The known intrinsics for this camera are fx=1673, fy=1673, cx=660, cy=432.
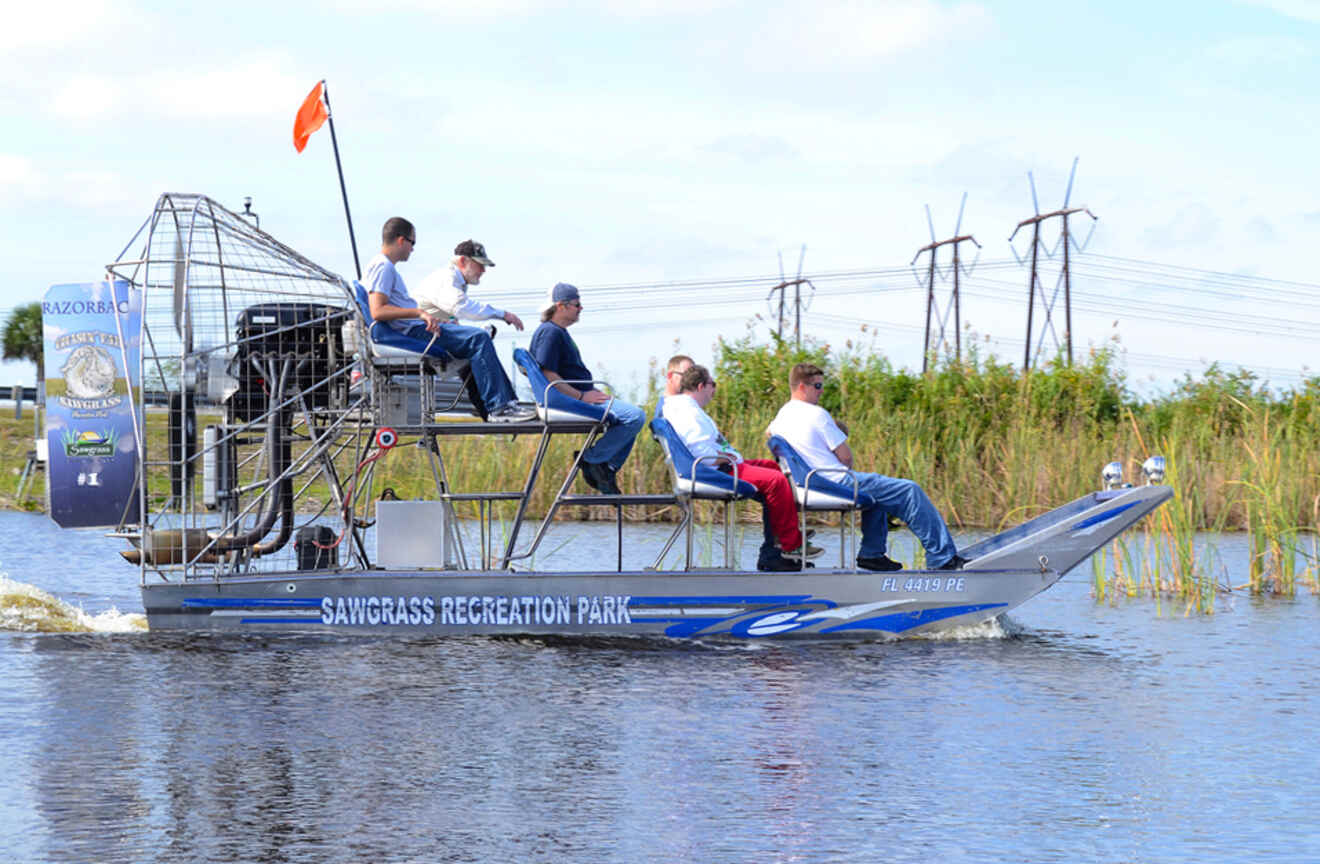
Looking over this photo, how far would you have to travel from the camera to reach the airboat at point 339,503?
1155 centimetres

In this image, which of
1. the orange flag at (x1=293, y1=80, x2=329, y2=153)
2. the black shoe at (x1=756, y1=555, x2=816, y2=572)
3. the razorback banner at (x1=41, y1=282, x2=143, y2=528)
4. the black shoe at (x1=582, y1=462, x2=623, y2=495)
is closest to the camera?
the razorback banner at (x1=41, y1=282, x2=143, y2=528)

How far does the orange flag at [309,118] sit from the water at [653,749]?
4.09 meters

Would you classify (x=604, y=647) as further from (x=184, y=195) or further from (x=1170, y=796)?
(x=1170, y=796)

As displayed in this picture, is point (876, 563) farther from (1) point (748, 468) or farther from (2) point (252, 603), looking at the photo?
(2) point (252, 603)

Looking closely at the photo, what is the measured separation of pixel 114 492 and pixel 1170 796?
736 centimetres

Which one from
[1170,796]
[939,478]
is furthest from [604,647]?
[939,478]

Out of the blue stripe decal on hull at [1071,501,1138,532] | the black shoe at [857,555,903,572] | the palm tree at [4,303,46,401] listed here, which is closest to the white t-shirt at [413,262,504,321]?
the black shoe at [857,555,903,572]

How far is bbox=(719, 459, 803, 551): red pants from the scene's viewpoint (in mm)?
11930

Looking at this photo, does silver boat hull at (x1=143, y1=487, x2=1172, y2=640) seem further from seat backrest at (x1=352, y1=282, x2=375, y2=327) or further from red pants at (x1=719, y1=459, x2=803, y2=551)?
seat backrest at (x1=352, y1=282, x2=375, y2=327)

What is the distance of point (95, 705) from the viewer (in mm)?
9539

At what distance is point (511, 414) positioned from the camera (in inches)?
468

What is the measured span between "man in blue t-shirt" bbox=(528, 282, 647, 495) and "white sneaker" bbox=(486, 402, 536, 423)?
0.89 feet

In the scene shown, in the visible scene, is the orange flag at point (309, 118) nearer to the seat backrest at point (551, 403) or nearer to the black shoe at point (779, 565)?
the seat backrest at point (551, 403)

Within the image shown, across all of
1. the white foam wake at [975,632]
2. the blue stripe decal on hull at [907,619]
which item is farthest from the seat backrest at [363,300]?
the white foam wake at [975,632]
